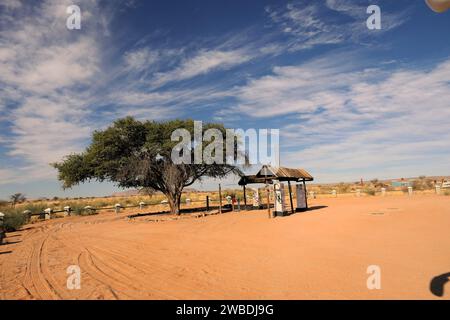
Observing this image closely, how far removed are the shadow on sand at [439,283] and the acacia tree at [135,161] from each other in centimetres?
2158

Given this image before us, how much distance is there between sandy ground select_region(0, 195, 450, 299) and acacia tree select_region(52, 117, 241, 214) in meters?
11.9

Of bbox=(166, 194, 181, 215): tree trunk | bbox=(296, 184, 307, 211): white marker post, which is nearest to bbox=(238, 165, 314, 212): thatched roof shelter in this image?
bbox=(296, 184, 307, 211): white marker post

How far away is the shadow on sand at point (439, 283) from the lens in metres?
6.07

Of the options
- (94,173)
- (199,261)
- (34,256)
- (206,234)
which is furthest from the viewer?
(94,173)

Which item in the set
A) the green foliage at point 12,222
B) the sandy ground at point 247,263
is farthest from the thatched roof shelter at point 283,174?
the green foliage at point 12,222

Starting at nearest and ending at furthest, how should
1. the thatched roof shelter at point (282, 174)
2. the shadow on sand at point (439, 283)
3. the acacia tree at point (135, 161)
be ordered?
the shadow on sand at point (439, 283) < the thatched roof shelter at point (282, 174) < the acacia tree at point (135, 161)

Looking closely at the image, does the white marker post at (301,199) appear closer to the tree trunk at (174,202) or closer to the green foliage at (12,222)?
the tree trunk at (174,202)

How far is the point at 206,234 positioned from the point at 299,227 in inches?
173

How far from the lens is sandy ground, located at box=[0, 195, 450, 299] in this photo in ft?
21.7

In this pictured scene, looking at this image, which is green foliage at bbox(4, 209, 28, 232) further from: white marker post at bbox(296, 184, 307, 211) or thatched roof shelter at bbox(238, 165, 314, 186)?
white marker post at bbox(296, 184, 307, 211)

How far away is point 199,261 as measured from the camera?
9414mm
